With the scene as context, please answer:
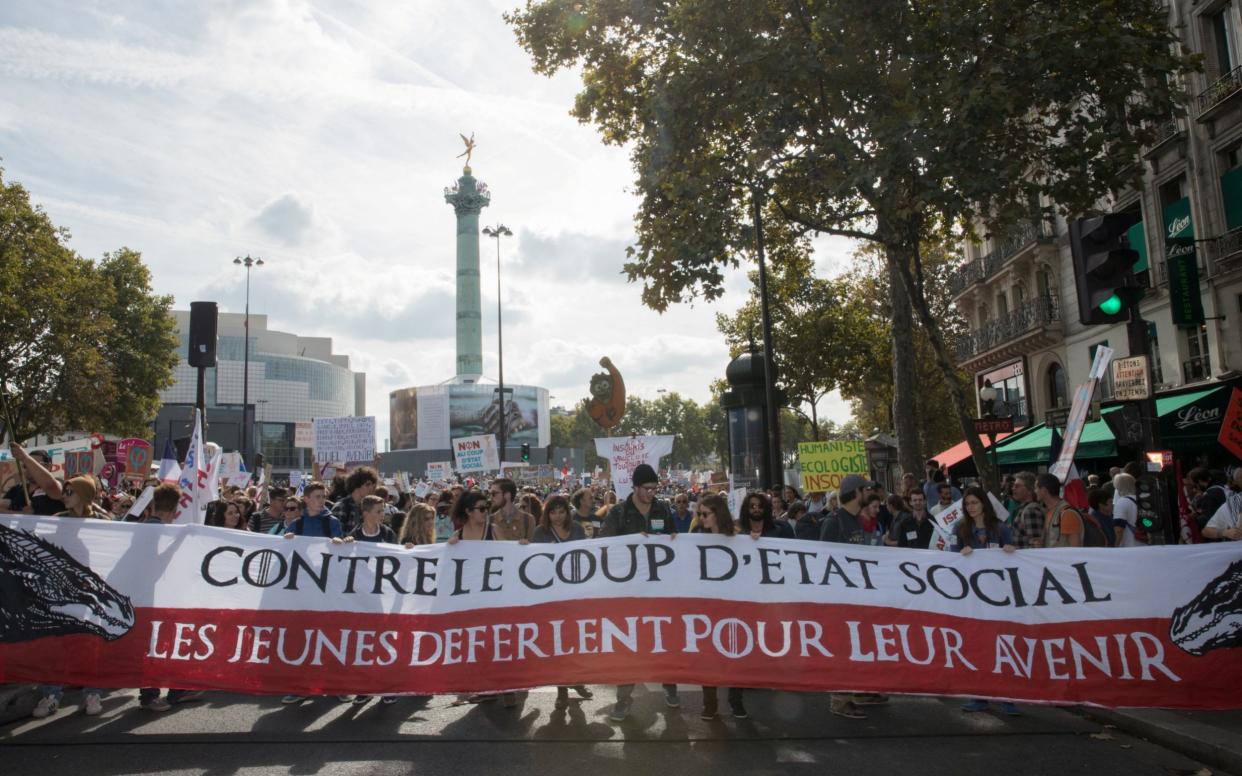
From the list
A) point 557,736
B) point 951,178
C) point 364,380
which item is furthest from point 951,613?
point 364,380

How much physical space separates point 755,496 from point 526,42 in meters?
12.7

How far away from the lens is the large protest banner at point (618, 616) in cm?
636

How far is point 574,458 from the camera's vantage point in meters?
145

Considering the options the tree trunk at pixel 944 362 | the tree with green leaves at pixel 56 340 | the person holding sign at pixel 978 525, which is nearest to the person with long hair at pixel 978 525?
the person holding sign at pixel 978 525

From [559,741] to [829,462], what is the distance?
35.9 feet

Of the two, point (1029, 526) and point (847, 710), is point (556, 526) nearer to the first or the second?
point (847, 710)

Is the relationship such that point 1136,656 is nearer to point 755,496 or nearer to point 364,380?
point 755,496

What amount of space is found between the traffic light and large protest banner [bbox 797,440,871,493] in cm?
826

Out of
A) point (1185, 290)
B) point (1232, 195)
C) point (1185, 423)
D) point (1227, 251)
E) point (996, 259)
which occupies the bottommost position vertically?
point (1185, 423)

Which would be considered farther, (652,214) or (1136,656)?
(652,214)

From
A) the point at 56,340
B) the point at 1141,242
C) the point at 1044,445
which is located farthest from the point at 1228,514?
the point at 56,340

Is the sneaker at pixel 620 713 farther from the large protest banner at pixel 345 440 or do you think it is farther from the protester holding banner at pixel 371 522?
the large protest banner at pixel 345 440

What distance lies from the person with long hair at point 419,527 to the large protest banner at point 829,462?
9534 millimetres

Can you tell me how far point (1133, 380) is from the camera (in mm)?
8211
